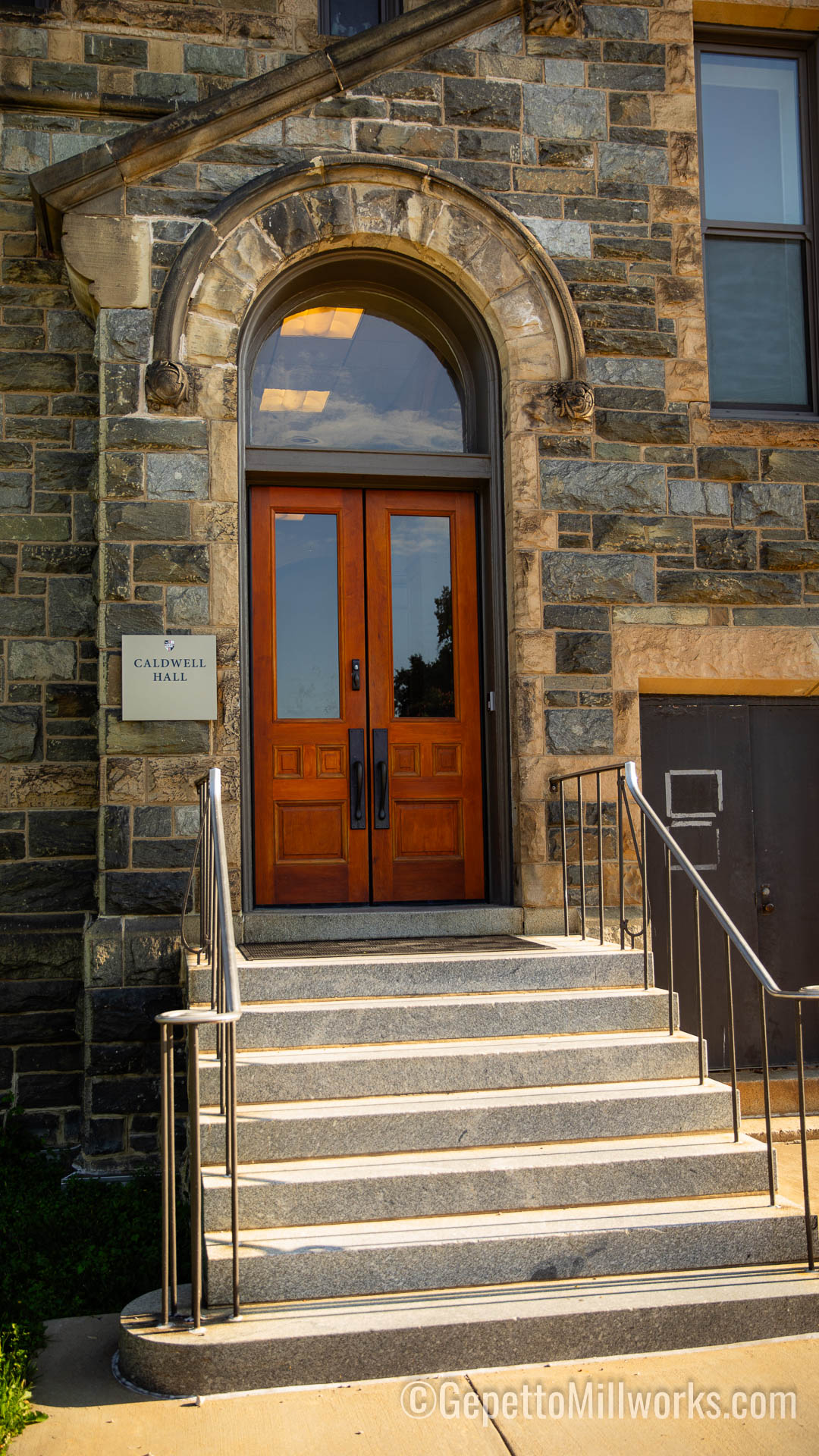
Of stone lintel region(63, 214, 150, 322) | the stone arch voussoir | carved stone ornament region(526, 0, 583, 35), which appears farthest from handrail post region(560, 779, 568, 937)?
carved stone ornament region(526, 0, 583, 35)

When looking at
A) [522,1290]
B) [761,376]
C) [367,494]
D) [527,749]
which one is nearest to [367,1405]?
[522,1290]

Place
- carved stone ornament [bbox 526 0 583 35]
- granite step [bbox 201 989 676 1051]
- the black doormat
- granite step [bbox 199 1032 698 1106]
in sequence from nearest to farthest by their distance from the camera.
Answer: granite step [bbox 199 1032 698 1106]
granite step [bbox 201 989 676 1051]
the black doormat
carved stone ornament [bbox 526 0 583 35]

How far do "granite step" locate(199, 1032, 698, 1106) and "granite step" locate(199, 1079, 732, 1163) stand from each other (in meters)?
0.04

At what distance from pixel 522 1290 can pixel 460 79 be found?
5.92 meters

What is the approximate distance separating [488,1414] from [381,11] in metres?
7.23

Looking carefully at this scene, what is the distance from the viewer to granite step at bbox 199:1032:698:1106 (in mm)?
4203

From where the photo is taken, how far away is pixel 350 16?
6789mm

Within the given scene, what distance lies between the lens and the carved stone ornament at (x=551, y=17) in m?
6.27

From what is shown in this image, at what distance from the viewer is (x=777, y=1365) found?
3391 mm

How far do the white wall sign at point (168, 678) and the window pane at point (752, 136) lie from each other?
419 centimetres

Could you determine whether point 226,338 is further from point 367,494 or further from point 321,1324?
point 321,1324

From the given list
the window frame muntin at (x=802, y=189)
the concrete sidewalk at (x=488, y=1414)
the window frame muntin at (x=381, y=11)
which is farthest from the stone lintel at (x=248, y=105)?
the concrete sidewalk at (x=488, y=1414)

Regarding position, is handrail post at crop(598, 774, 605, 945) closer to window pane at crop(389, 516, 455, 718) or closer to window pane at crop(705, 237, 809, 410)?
window pane at crop(389, 516, 455, 718)

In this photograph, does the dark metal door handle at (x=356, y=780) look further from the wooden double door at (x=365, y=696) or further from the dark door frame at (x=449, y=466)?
the dark door frame at (x=449, y=466)
